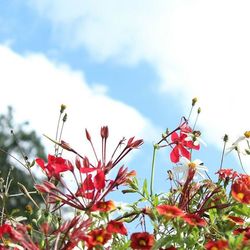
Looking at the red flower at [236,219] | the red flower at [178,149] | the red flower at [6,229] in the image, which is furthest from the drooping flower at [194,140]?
the red flower at [6,229]

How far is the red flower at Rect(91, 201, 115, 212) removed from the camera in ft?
8.00

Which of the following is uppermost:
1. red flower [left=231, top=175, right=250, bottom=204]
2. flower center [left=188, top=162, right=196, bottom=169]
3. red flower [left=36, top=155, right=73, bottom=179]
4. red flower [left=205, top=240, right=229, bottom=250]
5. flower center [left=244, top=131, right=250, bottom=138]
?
flower center [left=244, top=131, right=250, bottom=138]

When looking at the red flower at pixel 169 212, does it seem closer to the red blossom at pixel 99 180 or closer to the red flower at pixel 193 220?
the red flower at pixel 193 220

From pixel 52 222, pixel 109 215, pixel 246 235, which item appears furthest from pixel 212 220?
pixel 52 222

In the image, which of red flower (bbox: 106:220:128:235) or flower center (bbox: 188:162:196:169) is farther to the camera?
flower center (bbox: 188:162:196:169)

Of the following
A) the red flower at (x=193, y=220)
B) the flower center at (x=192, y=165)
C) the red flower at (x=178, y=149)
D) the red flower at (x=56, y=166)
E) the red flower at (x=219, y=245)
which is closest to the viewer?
the red flower at (x=219, y=245)

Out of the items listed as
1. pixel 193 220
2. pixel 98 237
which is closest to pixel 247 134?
pixel 193 220

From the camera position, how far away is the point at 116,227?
2455 millimetres

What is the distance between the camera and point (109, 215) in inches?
102

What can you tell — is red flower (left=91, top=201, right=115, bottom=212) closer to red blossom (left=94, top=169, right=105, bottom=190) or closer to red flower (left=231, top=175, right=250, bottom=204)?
red blossom (left=94, top=169, right=105, bottom=190)

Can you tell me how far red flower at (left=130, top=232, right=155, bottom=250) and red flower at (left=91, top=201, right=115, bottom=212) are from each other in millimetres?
121

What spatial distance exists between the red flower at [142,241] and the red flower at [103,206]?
121mm

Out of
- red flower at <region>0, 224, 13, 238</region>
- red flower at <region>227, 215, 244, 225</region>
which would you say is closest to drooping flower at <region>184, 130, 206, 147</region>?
red flower at <region>227, 215, 244, 225</region>

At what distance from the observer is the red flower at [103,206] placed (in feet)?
8.00
